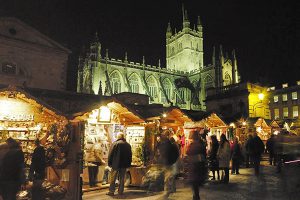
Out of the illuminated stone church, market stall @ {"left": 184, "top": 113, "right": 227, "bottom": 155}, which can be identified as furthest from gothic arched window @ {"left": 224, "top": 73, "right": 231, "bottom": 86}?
market stall @ {"left": 184, "top": 113, "right": 227, "bottom": 155}

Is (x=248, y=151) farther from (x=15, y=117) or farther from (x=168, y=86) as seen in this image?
(x=168, y=86)

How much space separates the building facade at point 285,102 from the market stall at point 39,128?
138 ft

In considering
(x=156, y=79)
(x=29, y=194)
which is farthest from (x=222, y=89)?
(x=156, y=79)

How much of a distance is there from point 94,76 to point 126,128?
37.3m

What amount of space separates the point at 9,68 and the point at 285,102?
135 ft

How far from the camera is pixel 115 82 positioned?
170 feet

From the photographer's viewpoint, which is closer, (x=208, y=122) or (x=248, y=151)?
(x=248, y=151)

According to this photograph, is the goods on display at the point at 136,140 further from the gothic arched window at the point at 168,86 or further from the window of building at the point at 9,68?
the gothic arched window at the point at 168,86

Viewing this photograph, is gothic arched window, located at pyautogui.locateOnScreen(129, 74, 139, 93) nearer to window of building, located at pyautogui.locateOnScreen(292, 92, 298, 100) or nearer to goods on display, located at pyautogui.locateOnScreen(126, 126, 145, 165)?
window of building, located at pyautogui.locateOnScreen(292, 92, 298, 100)

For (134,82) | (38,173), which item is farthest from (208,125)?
(134,82)

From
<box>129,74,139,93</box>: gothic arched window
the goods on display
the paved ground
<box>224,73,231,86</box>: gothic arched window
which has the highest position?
<box>224,73,231,86</box>: gothic arched window

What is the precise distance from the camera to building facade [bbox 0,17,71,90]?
21.1 m

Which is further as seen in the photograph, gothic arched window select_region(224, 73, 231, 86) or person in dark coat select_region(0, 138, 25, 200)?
gothic arched window select_region(224, 73, 231, 86)

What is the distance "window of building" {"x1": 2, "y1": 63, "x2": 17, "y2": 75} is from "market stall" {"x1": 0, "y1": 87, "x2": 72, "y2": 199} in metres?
13.7
